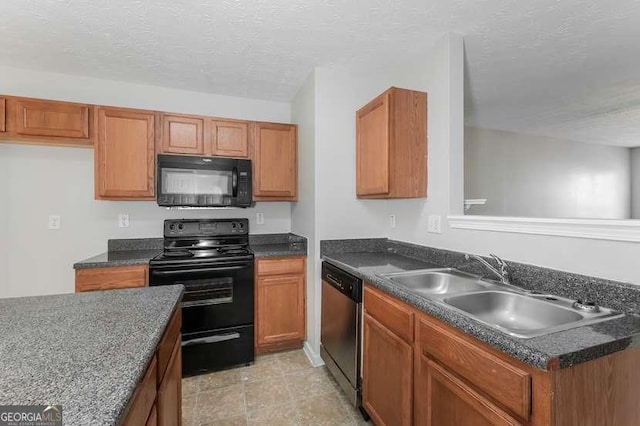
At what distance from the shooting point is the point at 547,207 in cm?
457

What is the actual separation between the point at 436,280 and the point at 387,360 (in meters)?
0.58

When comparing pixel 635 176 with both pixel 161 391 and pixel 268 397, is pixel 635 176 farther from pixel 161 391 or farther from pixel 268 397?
pixel 161 391

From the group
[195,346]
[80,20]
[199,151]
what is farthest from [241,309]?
[80,20]

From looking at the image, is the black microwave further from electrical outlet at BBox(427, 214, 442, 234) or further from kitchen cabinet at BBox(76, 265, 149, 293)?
electrical outlet at BBox(427, 214, 442, 234)

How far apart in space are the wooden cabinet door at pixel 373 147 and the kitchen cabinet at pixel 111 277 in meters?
1.86

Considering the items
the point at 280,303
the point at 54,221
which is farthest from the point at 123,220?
the point at 280,303

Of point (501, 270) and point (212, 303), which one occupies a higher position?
point (501, 270)

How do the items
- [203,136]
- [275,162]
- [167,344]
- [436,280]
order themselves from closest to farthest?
[167,344]
[436,280]
[203,136]
[275,162]

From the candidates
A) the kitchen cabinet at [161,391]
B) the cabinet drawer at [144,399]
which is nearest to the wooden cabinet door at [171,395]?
the kitchen cabinet at [161,391]

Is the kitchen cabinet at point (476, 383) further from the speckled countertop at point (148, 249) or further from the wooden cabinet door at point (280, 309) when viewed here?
the speckled countertop at point (148, 249)

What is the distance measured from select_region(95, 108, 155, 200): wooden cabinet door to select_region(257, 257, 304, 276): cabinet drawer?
3.80ft

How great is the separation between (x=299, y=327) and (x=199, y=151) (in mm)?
1858

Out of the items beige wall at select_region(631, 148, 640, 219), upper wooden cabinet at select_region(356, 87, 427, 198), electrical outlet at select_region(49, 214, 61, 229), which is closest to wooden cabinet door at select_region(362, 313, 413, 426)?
upper wooden cabinet at select_region(356, 87, 427, 198)

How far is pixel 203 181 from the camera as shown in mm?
2680
